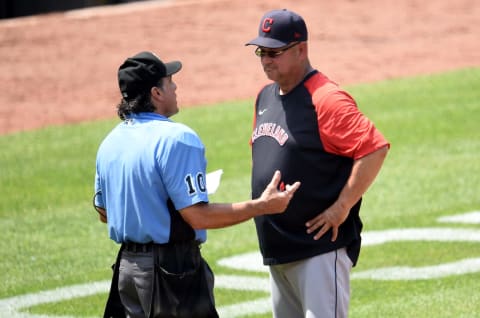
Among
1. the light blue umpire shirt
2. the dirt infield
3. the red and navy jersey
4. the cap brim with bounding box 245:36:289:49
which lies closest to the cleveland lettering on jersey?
the red and navy jersey

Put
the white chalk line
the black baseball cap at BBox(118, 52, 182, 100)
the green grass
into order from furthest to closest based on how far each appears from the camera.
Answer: the green grass
the white chalk line
the black baseball cap at BBox(118, 52, 182, 100)

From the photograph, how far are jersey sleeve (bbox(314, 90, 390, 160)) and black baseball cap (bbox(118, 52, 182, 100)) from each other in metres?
0.79

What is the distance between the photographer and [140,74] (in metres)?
5.14

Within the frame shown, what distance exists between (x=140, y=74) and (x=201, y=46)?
56.1ft

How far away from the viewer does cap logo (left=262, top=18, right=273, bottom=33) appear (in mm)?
5461

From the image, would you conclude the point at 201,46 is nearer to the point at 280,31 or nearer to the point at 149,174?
the point at 280,31

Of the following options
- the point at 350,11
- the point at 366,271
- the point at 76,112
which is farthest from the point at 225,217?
the point at 350,11

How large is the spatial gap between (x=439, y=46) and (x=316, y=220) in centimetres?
1589

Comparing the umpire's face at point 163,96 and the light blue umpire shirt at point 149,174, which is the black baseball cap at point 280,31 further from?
the light blue umpire shirt at point 149,174

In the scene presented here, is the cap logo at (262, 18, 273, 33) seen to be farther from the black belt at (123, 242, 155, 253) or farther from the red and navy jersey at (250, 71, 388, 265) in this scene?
the black belt at (123, 242, 155, 253)

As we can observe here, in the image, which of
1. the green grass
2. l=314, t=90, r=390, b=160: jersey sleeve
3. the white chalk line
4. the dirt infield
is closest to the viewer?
l=314, t=90, r=390, b=160: jersey sleeve

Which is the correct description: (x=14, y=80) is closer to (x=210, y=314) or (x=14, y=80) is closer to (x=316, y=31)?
(x=316, y=31)

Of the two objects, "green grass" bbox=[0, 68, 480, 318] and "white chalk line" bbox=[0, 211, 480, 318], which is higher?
"white chalk line" bbox=[0, 211, 480, 318]

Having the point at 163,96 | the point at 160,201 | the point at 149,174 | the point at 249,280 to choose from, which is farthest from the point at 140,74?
the point at 249,280
